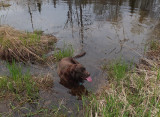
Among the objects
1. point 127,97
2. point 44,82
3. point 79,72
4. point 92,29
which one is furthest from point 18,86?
point 92,29

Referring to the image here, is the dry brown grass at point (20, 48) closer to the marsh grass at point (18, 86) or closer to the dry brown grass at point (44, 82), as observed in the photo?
the dry brown grass at point (44, 82)

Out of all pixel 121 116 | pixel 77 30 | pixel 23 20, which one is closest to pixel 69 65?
pixel 121 116

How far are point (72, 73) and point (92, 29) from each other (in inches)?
164

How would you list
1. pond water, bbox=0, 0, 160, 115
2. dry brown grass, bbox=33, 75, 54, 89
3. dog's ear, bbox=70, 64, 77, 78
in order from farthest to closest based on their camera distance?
1. pond water, bbox=0, 0, 160, 115
2. dog's ear, bbox=70, 64, 77, 78
3. dry brown grass, bbox=33, 75, 54, 89

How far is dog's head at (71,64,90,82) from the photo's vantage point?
154 inches

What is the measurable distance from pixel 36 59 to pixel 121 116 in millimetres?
3504

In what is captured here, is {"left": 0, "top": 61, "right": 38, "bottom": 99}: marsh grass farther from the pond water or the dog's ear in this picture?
the dog's ear

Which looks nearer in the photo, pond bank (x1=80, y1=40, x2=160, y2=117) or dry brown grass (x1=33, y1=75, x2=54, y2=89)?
pond bank (x1=80, y1=40, x2=160, y2=117)

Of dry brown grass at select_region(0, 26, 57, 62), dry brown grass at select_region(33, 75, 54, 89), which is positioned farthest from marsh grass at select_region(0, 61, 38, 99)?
dry brown grass at select_region(0, 26, 57, 62)

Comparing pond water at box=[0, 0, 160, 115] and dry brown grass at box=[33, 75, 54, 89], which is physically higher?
pond water at box=[0, 0, 160, 115]

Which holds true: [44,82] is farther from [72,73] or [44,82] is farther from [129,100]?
[129,100]

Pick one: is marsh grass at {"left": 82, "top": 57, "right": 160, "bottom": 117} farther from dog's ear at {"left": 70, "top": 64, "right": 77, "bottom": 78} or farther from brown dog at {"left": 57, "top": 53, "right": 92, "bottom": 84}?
dog's ear at {"left": 70, "top": 64, "right": 77, "bottom": 78}

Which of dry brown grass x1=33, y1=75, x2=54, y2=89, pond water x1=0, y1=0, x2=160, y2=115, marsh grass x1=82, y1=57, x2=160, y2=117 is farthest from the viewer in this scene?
pond water x1=0, y1=0, x2=160, y2=115

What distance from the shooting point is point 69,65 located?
4191 mm
